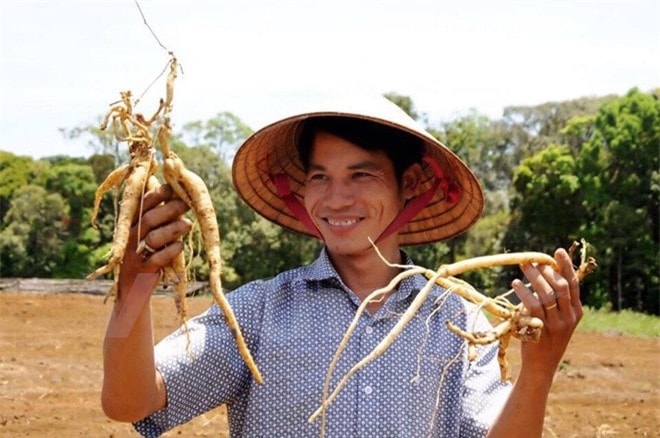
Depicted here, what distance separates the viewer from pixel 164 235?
1.74 m

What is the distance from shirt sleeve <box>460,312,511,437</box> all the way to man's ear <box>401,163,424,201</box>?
1.10ft

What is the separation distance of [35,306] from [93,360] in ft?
19.1

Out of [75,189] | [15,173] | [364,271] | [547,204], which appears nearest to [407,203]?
[364,271]

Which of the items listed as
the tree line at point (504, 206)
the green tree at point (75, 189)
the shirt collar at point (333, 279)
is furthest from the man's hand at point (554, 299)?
the green tree at point (75, 189)

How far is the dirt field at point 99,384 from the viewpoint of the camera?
6.77 metres

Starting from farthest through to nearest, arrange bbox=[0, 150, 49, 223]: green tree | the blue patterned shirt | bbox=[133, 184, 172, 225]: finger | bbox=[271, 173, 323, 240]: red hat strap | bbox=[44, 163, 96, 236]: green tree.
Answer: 1. bbox=[0, 150, 49, 223]: green tree
2. bbox=[44, 163, 96, 236]: green tree
3. bbox=[271, 173, 323, 240]: red hat strap
4. the blue patterned shirt
5. bbox=[133, 184, 172, 225]: finger

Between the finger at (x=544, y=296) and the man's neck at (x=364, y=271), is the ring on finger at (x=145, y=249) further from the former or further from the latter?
the finger at (x=544, y=296)

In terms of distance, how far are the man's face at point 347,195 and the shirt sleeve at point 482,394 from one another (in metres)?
0.36

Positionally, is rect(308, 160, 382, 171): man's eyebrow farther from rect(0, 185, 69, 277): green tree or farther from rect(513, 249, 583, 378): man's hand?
rect(0, 185, 69, 277): green tree

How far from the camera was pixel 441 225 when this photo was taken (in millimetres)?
2596

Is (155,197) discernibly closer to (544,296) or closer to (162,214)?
(162,214)

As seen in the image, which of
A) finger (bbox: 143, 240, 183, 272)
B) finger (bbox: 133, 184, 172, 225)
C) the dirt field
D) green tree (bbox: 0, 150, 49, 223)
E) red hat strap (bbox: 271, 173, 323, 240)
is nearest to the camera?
finger (bbox: 143, 240, 183, 272)

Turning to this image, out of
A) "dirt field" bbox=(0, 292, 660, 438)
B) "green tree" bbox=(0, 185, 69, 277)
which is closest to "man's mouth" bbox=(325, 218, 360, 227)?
"dirt field" bbox=(0, 292, 660, 438)

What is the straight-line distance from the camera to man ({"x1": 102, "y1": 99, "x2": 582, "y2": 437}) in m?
1.92
